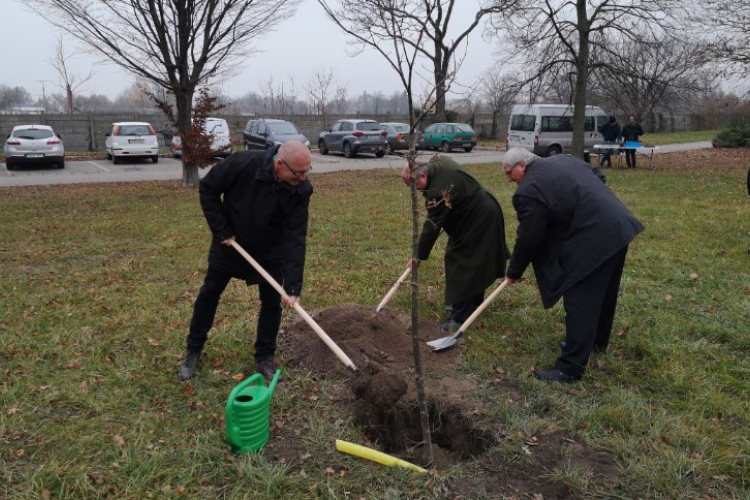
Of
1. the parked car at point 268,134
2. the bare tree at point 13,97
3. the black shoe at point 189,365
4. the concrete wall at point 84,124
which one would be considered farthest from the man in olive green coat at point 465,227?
the bare tree at point 13,97

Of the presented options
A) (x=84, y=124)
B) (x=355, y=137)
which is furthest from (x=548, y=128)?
(x=84, y=124)

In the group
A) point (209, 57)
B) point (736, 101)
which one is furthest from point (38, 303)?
point (736, 101)

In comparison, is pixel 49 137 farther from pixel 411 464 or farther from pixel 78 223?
pixel 411 464

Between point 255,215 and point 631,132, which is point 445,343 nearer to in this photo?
point 255,215

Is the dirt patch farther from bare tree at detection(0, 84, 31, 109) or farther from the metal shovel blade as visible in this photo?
bare tree at detection(0, 84, 31, 109)

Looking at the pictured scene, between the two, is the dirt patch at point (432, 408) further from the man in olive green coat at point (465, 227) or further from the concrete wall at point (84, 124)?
the concrete wall at point (84, 124)

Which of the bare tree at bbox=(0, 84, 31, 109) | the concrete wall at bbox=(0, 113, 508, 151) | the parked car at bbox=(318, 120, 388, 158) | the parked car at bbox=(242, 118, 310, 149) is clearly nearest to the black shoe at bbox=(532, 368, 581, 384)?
the parked car at bbox=(242, 118, 310, 149)

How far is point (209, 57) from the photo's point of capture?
12.7 metres

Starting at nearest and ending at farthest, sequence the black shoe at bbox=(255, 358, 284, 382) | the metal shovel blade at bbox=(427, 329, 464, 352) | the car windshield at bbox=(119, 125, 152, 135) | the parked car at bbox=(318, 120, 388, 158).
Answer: the black shoe at bbox=(255, 358, 284, 382), the metal shovel blade at bbox=(427, 329, 464, 352), the car windshield at bbox=(119, 125, 152, 135), the parked car at bbox=(318, 120, 388, 158)

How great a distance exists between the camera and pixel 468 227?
4.80 m

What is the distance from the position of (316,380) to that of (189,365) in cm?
90

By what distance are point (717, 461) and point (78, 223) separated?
939cm

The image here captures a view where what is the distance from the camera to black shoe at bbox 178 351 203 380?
13.1 ft

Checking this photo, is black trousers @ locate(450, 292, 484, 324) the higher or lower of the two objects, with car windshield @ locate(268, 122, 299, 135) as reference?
lower
